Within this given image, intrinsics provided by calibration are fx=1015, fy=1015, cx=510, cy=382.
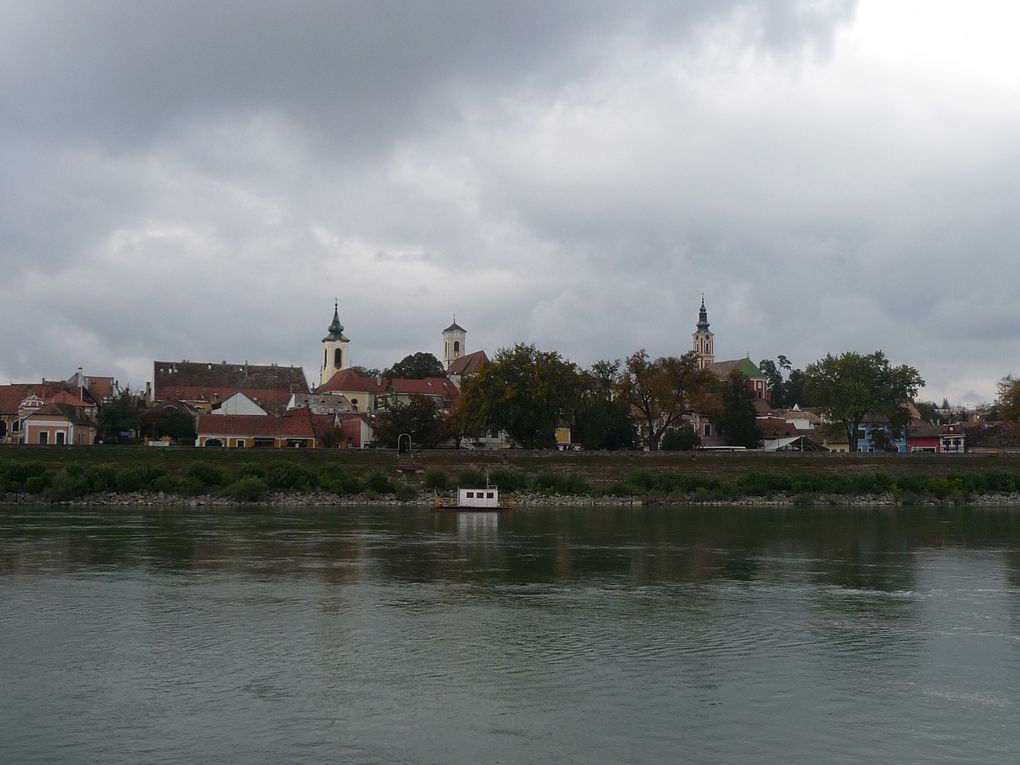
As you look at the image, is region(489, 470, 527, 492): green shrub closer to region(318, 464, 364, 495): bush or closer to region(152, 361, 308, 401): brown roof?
region(318, 464, 364, 495): bush

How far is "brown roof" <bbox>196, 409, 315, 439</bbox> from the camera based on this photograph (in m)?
88.8

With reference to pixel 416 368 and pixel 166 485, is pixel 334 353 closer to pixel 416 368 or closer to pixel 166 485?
pixel 416 368

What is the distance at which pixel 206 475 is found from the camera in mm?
65438

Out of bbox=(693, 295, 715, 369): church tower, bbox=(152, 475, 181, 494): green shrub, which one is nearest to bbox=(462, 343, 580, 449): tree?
bbox=(152, 475, 181, 494): green shrub

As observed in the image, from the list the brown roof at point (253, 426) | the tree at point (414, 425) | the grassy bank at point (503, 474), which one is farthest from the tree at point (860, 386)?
the brown roof at point (253, 426)

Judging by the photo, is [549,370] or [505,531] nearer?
[505,531]

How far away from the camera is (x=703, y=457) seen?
82.4 m

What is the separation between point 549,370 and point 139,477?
31417mm

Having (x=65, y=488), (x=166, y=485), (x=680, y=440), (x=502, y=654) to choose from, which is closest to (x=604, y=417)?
(x=680, y=440)

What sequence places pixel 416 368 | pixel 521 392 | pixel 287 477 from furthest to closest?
pixel 416 368
pixel 521 392
pixel 287 477

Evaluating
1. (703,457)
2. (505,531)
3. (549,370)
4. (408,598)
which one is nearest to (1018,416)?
(703,457)

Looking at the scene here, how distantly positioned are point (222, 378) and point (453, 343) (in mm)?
47095

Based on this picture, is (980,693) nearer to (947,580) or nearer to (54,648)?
(947,580)

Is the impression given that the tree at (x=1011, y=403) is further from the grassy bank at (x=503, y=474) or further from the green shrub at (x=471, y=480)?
the green shrub at (x=471, y=480)
